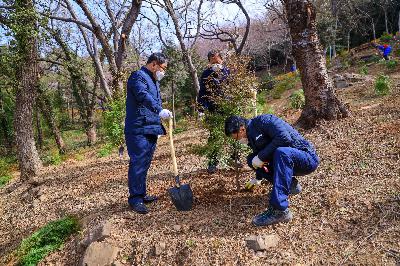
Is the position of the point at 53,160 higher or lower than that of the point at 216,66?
lower

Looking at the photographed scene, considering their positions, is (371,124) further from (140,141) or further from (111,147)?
(111,147)

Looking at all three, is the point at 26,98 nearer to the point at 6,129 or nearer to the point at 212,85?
the point at 212,85

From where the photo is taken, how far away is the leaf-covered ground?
10.9ft

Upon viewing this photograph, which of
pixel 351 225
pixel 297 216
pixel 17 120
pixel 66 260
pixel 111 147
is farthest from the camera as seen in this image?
pixel 111 147

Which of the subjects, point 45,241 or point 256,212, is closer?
point 256,212

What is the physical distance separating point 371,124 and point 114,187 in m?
4.38

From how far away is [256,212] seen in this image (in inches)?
156

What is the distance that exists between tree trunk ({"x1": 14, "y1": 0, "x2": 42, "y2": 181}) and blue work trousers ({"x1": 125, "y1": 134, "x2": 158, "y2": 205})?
16.0 ft

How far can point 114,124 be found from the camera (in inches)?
411

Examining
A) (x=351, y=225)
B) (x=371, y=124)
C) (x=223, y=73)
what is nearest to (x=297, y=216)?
(x=351, y=225)

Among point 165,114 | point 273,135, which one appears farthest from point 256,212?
point 165,114

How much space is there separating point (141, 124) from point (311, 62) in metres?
3.55

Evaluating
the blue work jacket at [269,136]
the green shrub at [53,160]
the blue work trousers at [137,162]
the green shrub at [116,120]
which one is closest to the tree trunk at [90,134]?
the green shrub at [53,160]

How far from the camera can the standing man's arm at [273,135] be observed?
3.55 m
